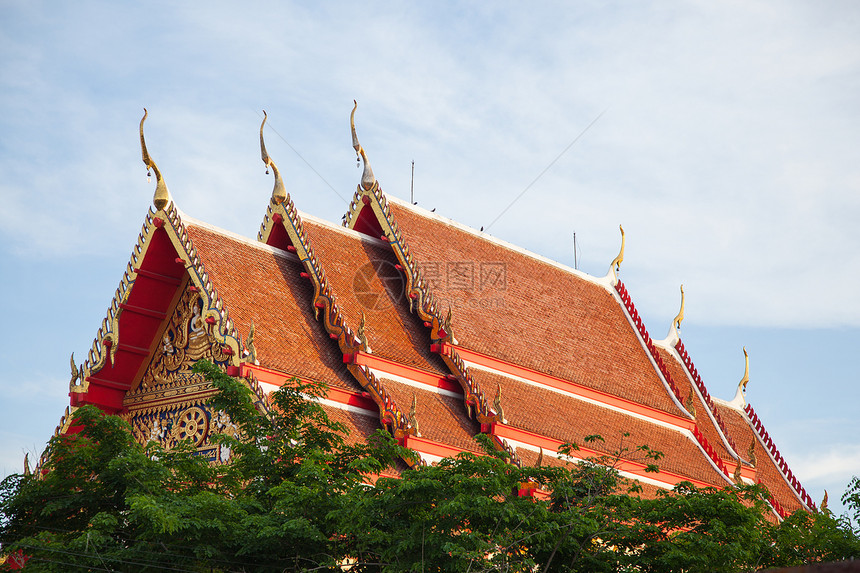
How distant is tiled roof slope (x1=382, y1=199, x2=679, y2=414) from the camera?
2064 cm

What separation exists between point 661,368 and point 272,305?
908 cm

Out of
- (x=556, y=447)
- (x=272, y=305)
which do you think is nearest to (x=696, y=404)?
(x=556, y=447)

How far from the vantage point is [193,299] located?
17.8 meters

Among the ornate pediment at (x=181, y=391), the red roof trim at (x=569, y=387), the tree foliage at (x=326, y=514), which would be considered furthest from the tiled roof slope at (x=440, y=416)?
the tree foliage at (x=326, y=514)

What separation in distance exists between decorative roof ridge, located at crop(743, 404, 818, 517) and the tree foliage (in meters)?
12.0

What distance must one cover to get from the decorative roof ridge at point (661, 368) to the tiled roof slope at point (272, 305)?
8.03 m

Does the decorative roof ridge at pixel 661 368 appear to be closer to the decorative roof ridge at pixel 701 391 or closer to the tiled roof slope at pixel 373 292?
the decorative roof ridge at pixel 701 391

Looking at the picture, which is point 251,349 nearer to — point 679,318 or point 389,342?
point 389,342

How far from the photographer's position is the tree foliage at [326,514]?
11.6 meters

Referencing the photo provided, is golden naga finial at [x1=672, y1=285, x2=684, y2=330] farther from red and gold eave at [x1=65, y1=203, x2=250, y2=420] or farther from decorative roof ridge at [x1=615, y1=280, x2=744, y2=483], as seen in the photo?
red and gold eave at [x1=65, y1=203, x2=250, y2=420]

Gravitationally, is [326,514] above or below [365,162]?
below

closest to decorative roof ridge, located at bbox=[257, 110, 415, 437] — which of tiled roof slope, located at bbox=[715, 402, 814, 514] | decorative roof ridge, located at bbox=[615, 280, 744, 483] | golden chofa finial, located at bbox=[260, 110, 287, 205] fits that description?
golden chofa finial, located at bbox=[260, 110, 287, 205]

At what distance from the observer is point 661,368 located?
23578 millimetres

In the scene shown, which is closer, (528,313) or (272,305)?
(272,305)
